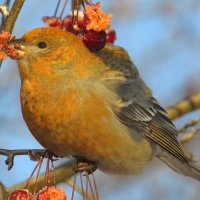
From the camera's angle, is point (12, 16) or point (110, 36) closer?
point (12, 16)

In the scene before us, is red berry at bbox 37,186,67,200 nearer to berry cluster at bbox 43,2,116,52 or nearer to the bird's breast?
the bird's breast

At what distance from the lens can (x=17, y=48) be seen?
3510 millimetres

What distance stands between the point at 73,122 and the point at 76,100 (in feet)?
0.50

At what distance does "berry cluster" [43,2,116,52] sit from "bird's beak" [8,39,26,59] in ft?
0.74

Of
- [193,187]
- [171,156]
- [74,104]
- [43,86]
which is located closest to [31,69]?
[43,86]

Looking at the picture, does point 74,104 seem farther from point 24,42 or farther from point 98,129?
point 24,42

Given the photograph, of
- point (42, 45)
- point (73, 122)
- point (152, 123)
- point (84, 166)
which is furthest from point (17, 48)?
point (152, 123)

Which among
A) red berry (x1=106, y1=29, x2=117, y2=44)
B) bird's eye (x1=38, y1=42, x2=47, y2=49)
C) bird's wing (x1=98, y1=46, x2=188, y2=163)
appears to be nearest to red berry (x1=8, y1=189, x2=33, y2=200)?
bird's eye (x1=38, y1=42, x2=47, y2=49)

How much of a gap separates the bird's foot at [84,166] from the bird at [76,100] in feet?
0.09

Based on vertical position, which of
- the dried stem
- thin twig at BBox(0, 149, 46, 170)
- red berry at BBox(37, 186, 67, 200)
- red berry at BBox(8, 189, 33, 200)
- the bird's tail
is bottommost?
the bird's tail

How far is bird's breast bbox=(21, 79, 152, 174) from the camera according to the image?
3.64 meters

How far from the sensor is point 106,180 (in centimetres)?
663

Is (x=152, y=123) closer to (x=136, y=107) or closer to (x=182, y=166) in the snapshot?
(x=136, y=107)

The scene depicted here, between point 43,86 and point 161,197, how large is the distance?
10.8ft
